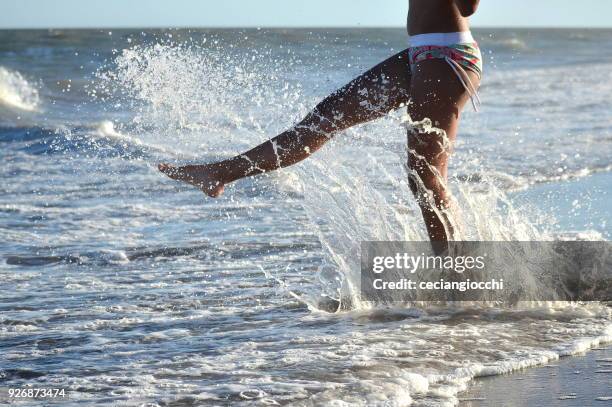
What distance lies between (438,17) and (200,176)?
1.35m

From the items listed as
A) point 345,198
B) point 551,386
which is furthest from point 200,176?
point 551,386

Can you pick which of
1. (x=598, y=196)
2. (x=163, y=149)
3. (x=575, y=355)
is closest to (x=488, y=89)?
(x=163, y=149)

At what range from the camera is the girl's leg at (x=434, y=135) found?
4645 millimetres

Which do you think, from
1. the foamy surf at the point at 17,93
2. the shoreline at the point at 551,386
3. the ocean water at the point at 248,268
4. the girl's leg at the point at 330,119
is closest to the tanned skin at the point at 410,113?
the girl's leg at the point at 330,119

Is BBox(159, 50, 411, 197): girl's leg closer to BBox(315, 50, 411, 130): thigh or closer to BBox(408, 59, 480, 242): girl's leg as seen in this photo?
BBox(315, 50, 411, 130): thigh

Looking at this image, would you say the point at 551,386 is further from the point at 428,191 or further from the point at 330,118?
the point at 330,118

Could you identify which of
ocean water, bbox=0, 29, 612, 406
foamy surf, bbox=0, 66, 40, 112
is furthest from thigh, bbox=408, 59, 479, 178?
foamy surf, bbox=0, 66, 40, 112

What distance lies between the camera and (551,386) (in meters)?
3.75

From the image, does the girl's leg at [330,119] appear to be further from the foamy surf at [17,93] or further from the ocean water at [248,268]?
the foamy surf at [17,93]

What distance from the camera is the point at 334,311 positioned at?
4887mm

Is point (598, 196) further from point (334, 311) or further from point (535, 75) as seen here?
point (535, 75)

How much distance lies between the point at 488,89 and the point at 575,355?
1585 centimetres

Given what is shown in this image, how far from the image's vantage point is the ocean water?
153 inches

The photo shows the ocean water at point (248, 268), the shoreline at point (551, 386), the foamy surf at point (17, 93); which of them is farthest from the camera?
the foamy surf at point (17, 93)
